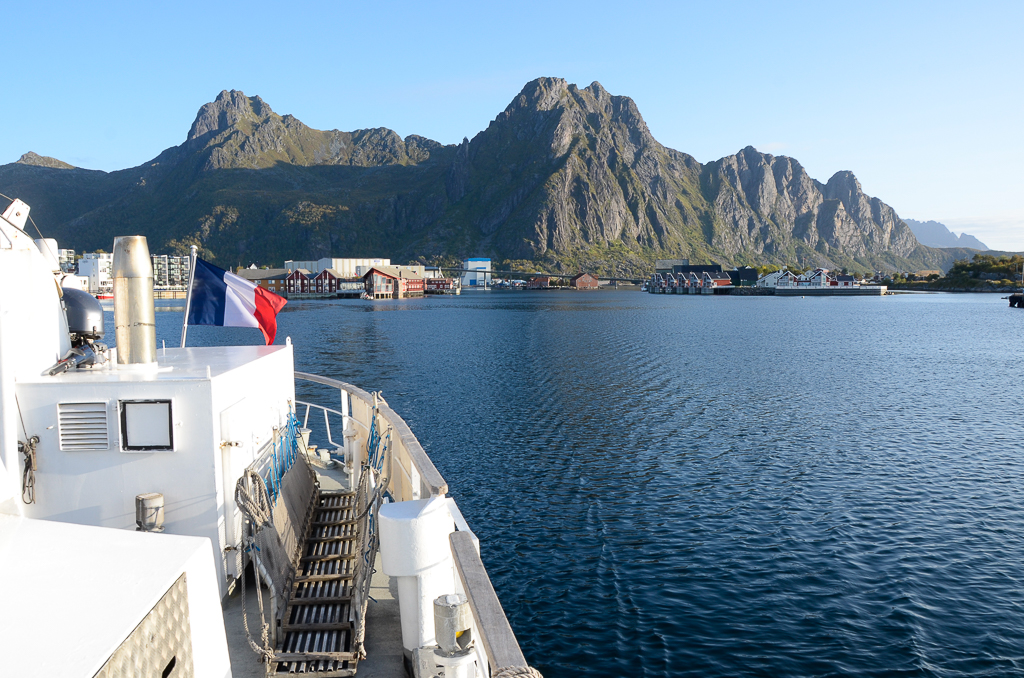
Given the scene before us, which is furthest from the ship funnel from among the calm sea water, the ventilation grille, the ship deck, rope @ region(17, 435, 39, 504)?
the calm sea water

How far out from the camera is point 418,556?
630 centimetres

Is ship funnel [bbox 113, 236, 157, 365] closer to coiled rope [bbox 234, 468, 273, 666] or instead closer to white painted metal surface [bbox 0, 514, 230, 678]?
coiled rope [bbox 234, 468, 273, 666]

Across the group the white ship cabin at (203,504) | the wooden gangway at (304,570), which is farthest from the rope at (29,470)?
the wooden gangway at (304,570)

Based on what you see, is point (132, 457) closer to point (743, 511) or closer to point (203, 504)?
point (203, 504)

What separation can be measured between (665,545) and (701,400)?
23056mm

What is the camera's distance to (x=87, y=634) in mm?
2723

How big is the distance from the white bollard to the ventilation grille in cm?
402

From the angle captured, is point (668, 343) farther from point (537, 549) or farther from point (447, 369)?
point (537, 549)

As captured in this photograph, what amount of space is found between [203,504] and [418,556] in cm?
356

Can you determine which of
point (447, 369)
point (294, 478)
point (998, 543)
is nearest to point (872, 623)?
point (998, 543)

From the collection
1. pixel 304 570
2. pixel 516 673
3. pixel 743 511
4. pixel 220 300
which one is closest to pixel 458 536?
pixel 516 673

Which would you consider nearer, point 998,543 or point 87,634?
point 87,634

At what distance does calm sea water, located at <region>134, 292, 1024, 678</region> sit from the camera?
45.6ft

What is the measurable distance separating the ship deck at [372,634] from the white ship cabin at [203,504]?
0.04 metres
